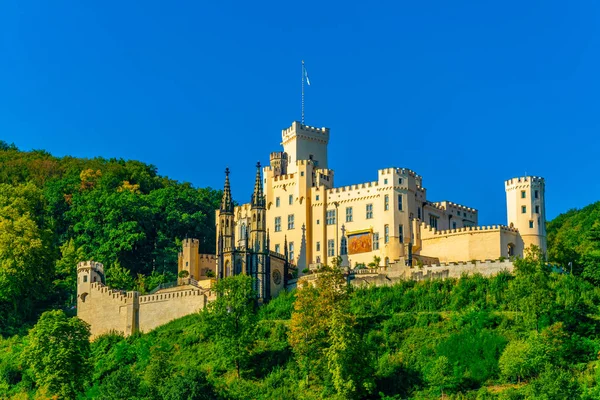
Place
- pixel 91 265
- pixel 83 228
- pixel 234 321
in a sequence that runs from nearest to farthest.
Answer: pixel 234 321 < pixel 91 265 < pixel 83 228

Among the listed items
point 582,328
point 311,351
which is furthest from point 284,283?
point 582,328

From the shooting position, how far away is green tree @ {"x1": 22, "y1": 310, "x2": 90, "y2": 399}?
82125 mm

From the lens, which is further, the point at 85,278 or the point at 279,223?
the point at 279,223

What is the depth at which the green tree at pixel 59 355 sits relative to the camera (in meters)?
82.1

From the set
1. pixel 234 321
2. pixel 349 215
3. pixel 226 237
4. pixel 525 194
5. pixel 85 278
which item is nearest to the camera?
pixel 234 321

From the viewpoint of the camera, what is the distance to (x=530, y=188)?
3802 inches

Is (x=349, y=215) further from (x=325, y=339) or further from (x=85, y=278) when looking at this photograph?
(x=325, y=339)

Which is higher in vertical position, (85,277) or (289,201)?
(289,201)

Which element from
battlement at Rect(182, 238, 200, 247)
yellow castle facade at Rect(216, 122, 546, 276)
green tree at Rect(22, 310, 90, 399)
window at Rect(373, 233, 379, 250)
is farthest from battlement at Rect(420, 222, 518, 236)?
green tree at Rect(22, 310, 90, 399)

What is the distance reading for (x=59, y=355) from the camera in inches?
3255

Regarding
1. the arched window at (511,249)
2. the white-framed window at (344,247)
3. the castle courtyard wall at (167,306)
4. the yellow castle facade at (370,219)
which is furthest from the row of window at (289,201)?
the arched window at (511,249)

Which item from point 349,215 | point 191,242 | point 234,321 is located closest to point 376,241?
point 349,215

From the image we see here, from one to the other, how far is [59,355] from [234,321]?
33.6 ft

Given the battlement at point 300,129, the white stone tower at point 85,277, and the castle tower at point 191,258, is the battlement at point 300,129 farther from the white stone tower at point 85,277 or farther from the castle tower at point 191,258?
the white stone tower at point 85,277
